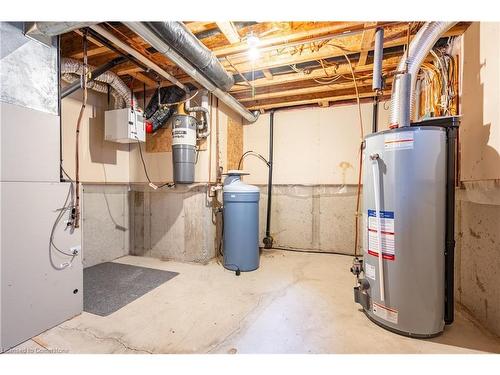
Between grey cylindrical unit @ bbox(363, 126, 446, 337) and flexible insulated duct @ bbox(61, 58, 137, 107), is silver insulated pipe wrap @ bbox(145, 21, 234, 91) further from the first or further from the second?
grey cylindrical unit @ bbox(363, 126, 446, 337)

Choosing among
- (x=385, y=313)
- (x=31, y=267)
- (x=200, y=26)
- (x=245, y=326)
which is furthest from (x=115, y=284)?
(x=200, y=26)

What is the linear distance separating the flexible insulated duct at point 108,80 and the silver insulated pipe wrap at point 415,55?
9.37 ft

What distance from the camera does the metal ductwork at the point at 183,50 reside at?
5.58 feet

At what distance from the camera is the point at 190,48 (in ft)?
6.47

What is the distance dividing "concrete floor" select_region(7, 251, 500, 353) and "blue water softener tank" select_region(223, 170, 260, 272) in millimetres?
369

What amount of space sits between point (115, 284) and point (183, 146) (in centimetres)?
172

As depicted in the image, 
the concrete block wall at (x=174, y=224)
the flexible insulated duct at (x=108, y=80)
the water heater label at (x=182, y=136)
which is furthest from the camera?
the concrete block wall at (x=174, y=224)

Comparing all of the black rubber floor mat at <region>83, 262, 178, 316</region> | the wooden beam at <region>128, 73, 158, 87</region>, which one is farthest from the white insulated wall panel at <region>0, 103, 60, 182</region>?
the wooden beam at <region>128, 73, 158, 87</region>

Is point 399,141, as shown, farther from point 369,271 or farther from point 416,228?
point 369,271

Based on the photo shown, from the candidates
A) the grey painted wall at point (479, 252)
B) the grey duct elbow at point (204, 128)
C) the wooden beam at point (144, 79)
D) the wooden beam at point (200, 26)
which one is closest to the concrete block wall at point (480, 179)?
the grey painted wall at point (479, 252)

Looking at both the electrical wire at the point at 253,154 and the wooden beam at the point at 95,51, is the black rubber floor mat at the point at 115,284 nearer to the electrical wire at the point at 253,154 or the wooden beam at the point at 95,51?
the electrical wire at the point at 253,154

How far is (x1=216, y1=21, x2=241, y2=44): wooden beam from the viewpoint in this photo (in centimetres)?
191

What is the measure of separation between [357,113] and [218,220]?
8.79 feet
